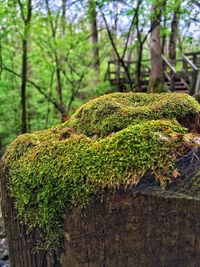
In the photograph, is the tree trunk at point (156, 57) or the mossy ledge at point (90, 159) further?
the tree trunk at point (156, 57)

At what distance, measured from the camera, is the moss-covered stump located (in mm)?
1144

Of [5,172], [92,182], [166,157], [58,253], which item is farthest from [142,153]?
[5,172]

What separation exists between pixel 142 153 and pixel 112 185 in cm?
17

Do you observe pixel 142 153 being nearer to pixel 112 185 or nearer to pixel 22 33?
pixel 112 185

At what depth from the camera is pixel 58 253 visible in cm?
136

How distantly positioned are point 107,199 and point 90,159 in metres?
0.19

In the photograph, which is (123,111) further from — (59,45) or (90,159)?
(59,45)

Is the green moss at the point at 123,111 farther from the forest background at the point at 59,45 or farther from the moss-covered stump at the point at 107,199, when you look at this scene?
the forest background at the point at 59,45

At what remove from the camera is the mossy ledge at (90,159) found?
1226mm

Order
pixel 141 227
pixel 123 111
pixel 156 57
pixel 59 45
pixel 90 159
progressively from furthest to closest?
pixel 59 45 < pixel 156 57 < pixel 123 111 < pixel 90 159 < pixel 141 227

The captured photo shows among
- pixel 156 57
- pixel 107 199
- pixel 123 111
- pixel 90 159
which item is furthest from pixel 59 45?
pixel 107 199

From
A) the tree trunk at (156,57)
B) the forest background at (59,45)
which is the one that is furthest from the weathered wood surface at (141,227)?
the tree trunk at (156,57)

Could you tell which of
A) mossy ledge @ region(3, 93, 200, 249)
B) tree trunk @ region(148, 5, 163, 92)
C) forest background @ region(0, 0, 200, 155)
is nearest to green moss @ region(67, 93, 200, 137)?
mossy ledge @ region(3, 93, 200, 249)

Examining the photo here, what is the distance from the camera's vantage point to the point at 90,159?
1310 millimetres
